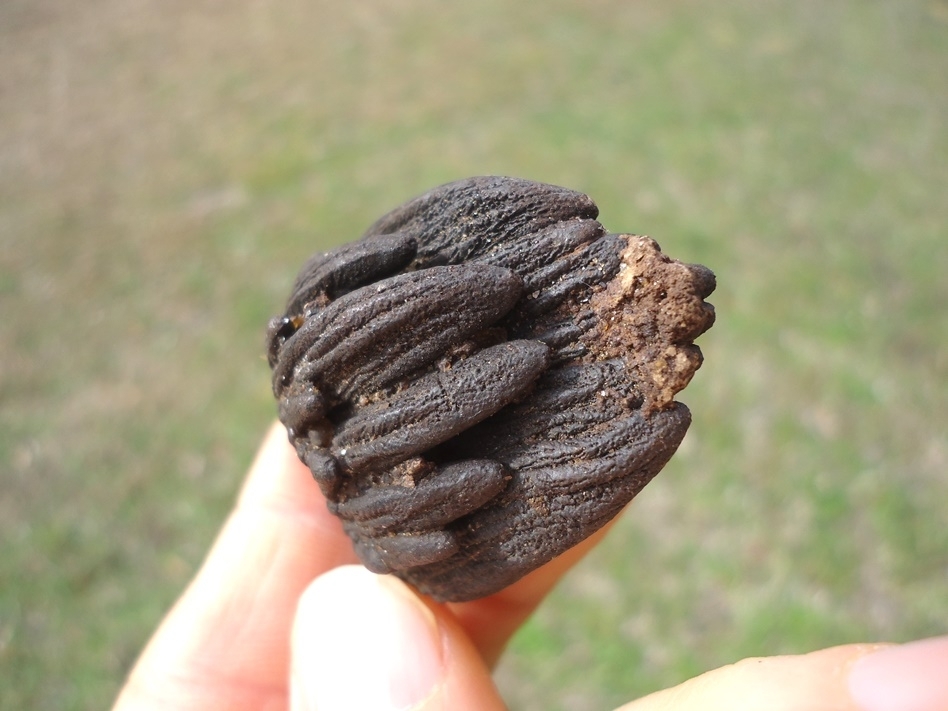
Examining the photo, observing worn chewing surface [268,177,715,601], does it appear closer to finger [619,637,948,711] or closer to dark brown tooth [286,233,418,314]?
dark brown tooth [286,233,418,314]

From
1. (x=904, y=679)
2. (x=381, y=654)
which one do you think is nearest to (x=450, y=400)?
(x=381, y=654)

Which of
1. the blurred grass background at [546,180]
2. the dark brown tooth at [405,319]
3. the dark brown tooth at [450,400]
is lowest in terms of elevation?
the blurred grass background at [546,180]

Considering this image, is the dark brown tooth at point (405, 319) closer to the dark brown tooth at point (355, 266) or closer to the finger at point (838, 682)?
the dark brown tooth at point (355, 266)

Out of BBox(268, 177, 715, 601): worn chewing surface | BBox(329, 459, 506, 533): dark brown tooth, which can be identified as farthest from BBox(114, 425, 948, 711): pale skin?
BBox(329, 459, 506, 533): dark brown tooth

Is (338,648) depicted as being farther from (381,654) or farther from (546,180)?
(546,180)

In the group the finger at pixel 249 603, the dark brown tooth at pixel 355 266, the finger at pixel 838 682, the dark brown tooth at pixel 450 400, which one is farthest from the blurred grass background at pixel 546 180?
the dark brown tooth at pixel 355 266

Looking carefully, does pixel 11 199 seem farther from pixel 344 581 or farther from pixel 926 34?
pixel 926 34

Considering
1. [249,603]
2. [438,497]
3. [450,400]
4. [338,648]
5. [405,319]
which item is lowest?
[249,603]

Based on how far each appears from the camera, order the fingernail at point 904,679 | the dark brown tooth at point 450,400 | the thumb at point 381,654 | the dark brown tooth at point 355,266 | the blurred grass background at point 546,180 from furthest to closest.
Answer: the blurred grass background at point 546,180
the thumb at point 381,654
the dark brown tooth at point 355,266
the dark brown tooth at point 450,400
the fingernail at point 904,679
